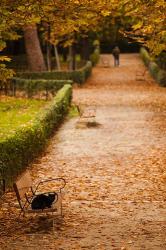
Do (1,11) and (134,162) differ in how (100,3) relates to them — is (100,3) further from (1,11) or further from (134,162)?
(134,162)

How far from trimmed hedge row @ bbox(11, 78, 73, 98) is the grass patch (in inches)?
40.5

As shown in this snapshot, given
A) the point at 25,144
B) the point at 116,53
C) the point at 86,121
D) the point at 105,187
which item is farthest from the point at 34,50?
the point at 105,187

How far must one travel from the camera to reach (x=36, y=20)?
10.5 meters

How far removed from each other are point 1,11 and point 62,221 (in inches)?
156

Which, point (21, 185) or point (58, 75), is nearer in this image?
point (21, 185)

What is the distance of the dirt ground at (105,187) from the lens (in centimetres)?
867

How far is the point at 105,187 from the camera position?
41.2 feet

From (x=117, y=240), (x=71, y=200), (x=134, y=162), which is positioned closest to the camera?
(x=117, y=240)

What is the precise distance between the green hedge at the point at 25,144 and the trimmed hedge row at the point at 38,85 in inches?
407

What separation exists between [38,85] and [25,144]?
18565 millimetres

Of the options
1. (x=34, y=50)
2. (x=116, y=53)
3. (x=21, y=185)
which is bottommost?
(x=116, y=53)

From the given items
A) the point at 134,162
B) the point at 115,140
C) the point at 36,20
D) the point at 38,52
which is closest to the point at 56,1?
the point at 36,20

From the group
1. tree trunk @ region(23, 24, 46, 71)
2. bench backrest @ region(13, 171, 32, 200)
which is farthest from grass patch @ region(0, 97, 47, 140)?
bench backrest @ region(13, 171, 32, 200)

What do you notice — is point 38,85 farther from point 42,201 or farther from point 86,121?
point 42,201
